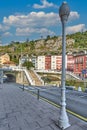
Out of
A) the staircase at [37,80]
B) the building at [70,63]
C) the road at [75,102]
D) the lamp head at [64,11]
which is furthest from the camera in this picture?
the building at [70,63]

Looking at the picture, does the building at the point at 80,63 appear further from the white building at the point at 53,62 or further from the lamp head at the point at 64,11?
the lamp head at the point at 64,11

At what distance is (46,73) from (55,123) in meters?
110


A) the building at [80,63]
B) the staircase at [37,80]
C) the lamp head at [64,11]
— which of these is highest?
the building at [80,63]

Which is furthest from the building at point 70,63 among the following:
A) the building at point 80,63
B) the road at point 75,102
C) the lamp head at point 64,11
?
the lamp head at point 64,11

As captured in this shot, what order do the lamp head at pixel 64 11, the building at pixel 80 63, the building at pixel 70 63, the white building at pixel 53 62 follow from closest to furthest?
1. the lamp head at pixel 64 11
2. the building at pixel 80 63
3. the building at pixel 70 63
4. the white building at pixel 53 62

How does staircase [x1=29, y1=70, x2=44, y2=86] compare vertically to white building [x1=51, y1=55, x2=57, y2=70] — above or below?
below

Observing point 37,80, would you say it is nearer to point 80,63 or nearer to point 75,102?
point 80,63

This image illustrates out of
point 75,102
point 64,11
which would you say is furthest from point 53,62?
point 64,11

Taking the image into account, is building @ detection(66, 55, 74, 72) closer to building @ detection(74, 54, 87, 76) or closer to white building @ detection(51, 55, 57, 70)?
building @ detection(74, 54, 87, 76)

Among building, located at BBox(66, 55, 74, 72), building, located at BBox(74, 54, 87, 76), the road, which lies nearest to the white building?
building, located at BBox(66, 55, 74, 72)

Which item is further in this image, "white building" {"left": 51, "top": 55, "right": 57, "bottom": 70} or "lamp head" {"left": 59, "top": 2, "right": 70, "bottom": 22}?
"white building" {"left": 51, "top": 55, "right": 57, "bottom": 70}

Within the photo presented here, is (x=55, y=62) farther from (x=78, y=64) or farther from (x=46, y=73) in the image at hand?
(x=46, y=73)

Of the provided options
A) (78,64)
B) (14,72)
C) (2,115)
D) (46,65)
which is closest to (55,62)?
(46,65)

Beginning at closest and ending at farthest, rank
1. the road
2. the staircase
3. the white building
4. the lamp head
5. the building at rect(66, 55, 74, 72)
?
1. the lamp head
2. the road
3. the staircase
4. the building at rect(66, 55, 74, 72)
5. the white building
